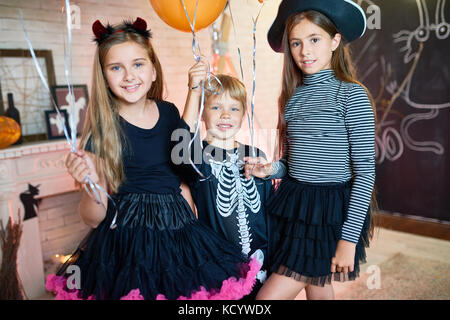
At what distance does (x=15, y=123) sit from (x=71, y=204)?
71cm

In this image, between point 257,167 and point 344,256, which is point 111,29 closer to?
point 257,167

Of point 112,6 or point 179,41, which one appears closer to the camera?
point 112,6

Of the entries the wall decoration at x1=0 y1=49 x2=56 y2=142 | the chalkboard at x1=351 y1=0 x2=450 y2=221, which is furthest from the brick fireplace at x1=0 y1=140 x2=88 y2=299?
the chalkboard at x1=351 y1=0 x2=450 y2=221

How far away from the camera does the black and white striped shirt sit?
111 cm

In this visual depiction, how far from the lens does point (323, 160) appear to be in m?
1.18

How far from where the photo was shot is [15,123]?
2107 millimetres

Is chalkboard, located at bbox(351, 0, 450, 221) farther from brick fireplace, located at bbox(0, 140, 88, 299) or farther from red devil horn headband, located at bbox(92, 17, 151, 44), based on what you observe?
brick fireplace, located at bbox(0, 140, 88, 299)

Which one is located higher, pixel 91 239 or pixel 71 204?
pixel 91 239

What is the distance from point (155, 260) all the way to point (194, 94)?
0.49 meters

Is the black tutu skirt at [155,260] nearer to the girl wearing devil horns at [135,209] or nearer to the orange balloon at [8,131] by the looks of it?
the girl wearing devil horns at [135,209]

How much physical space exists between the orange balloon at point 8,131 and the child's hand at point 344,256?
1786 mm
